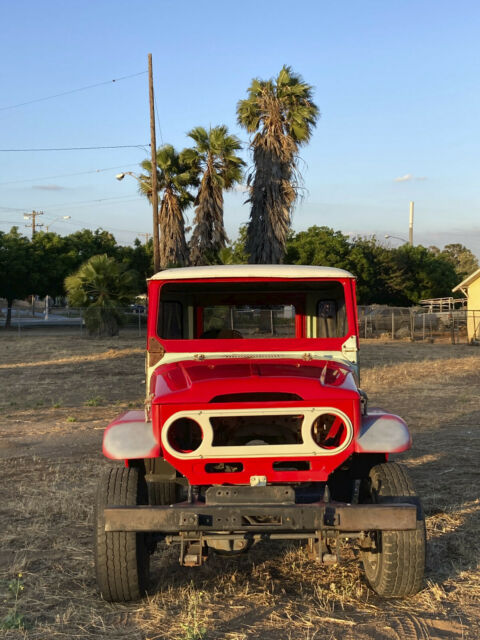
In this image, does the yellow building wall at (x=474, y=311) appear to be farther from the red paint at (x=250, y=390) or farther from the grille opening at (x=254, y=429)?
the grille opening at (x=254, y=429)

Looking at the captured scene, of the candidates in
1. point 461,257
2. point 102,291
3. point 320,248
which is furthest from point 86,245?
point 461,257

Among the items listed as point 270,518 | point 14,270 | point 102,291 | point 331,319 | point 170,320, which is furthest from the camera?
point 14,270

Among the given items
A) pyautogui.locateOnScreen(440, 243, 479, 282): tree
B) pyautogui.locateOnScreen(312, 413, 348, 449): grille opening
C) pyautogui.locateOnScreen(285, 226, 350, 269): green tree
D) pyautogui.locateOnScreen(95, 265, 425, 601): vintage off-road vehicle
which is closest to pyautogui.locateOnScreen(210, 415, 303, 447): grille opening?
pyautogui.locateOnScreen(95, 265, 425, 601): vintage off-road vehicle

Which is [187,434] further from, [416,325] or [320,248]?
[320,248]

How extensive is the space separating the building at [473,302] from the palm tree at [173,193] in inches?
A: 540

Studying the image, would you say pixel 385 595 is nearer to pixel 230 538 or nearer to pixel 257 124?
pixel 230 538

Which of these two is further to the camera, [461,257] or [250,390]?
[461,257]

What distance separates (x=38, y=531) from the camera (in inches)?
219

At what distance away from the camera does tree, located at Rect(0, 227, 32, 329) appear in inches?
1618

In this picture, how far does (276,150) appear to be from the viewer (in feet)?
100

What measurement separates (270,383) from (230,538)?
872 mm

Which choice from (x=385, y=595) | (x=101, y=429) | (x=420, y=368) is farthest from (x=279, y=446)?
(x=420, y=368)

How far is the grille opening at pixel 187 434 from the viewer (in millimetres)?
4121

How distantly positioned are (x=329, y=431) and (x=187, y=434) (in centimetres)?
86
